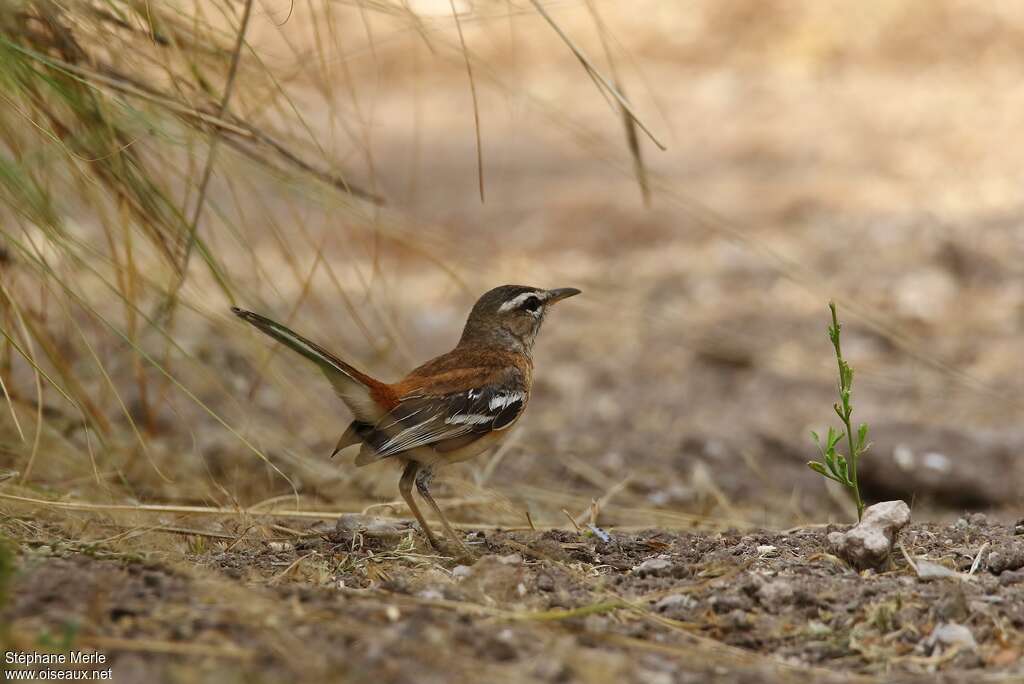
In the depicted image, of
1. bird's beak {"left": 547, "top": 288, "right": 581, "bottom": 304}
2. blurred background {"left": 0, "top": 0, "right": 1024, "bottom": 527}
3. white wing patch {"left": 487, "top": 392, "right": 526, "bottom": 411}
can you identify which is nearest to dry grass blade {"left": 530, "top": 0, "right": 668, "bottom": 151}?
blurred background {"left": 0, "top": 0, "right": 1024, "bottom": 527}

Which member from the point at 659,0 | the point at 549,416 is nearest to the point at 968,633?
the point at 549,416

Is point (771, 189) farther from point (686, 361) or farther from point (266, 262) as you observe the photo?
point (266, 262)

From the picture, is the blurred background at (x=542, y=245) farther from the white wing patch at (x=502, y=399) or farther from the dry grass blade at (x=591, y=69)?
the white wing patch at (x=502, y=399)

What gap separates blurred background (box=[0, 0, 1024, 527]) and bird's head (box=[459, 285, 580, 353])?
24cm

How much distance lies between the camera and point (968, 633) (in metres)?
3.34

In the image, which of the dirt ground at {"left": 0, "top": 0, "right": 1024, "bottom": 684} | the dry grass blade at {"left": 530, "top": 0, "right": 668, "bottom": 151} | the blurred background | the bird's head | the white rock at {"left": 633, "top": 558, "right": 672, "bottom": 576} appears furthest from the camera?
the bird's head

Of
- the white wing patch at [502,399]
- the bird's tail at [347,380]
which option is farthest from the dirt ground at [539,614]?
the white wing patch at [502,399]

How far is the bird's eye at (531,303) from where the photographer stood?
5.62 meters

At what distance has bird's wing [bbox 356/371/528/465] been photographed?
181 inches

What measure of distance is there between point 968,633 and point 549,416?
4.96 meters

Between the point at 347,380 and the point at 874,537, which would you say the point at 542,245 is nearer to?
the point at 347,380

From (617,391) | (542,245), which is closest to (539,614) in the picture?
(617,391)

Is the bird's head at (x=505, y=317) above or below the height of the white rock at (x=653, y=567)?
above

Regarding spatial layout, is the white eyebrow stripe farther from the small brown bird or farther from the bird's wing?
the bird's wing
